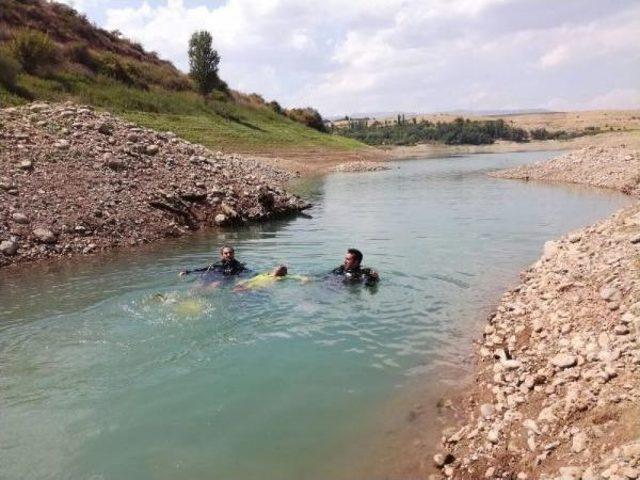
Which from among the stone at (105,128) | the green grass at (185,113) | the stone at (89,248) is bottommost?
the stone at (89,248)

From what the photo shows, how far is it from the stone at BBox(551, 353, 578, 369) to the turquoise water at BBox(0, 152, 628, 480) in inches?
71.9

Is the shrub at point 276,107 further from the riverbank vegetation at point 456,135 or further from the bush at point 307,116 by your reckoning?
the riverbank vegetation at point 456,135

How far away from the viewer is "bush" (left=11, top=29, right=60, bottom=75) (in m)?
46.6

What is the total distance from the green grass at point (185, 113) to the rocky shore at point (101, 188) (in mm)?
12553

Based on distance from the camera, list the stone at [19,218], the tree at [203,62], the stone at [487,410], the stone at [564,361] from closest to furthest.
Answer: the stone at [487,410]
the stone at [564,361]
the stone at [19,218]
the tree at [203,62]

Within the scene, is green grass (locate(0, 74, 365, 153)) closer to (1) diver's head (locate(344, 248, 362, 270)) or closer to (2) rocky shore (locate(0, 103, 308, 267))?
(2) rocky shore (locate(0, 103, 308, 267))

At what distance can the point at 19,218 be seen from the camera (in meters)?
17.2

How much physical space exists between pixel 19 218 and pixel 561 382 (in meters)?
15.7

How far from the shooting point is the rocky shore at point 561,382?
5.96 metres

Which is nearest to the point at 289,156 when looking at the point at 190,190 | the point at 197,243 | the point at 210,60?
the point at 210,60

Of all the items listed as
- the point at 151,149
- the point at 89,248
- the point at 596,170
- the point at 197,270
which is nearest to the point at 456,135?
the point at 596,170

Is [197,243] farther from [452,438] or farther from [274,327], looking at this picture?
[452,438]

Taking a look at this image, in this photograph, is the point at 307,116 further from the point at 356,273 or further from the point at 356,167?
the point at 356,273

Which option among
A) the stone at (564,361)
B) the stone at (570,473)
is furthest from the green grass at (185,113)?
the stone at (570,473)
